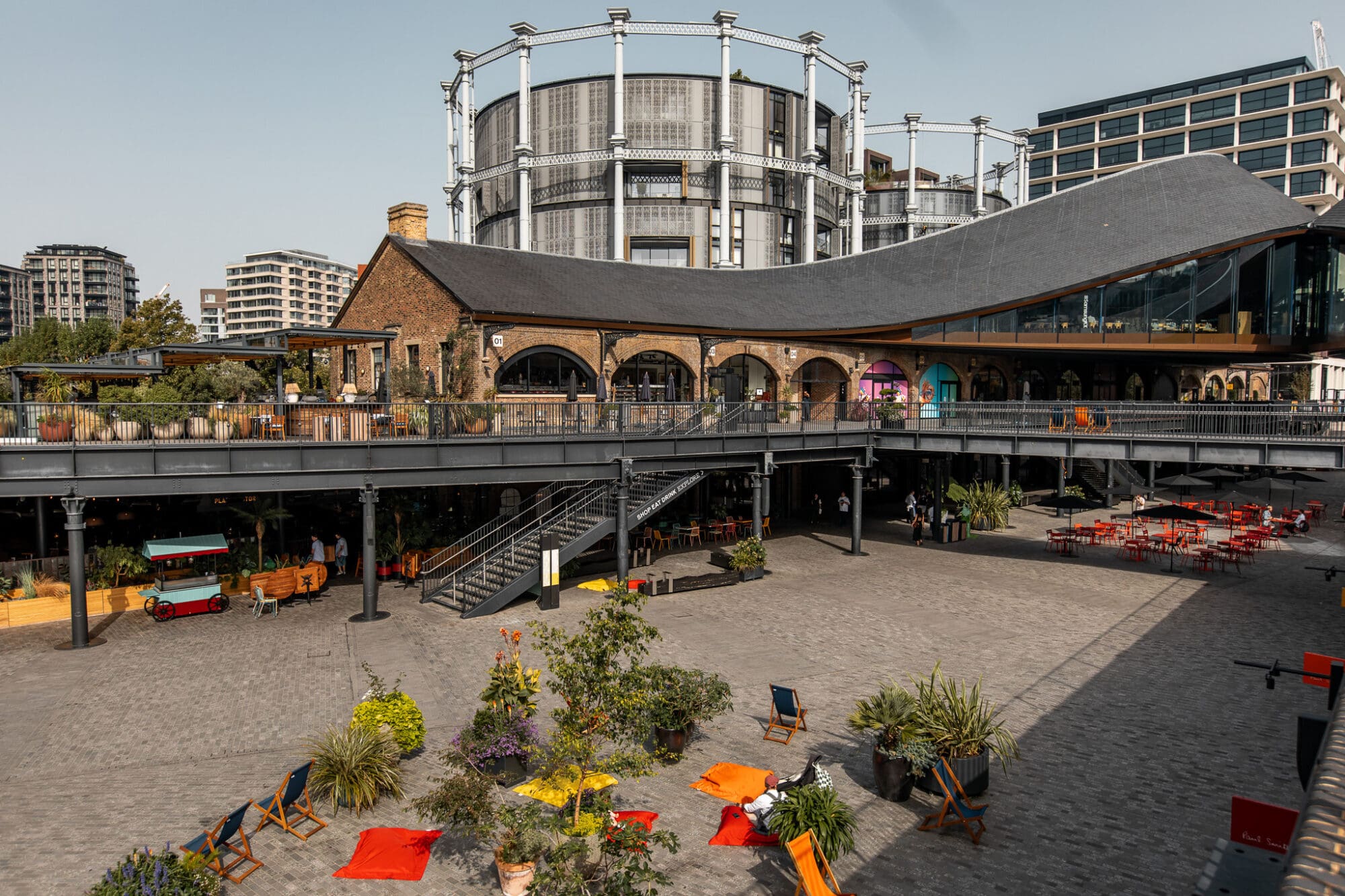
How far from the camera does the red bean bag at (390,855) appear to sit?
8.70 meters

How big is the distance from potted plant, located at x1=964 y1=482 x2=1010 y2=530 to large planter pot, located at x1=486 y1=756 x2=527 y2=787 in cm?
2607

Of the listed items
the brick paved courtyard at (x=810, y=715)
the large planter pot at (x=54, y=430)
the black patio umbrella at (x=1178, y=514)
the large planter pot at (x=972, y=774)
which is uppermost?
the large planter pot at (x=54, y=430)

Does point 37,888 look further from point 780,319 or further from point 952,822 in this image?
point 780,319

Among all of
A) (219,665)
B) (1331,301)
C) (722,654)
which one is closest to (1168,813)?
(722,654)

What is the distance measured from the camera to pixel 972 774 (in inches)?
399

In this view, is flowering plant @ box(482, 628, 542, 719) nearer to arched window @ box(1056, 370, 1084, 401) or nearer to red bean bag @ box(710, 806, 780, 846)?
red bean bag @ box(710, 806, 780, 846)

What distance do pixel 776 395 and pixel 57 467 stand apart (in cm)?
2525

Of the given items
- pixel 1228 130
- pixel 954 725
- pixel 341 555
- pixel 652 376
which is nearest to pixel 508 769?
pixel 954 725

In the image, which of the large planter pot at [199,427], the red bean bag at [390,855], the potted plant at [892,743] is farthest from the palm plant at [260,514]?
the potted plant at [892,743]

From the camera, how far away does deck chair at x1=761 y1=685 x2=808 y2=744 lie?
1229cm

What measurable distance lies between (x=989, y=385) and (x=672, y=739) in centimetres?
3423

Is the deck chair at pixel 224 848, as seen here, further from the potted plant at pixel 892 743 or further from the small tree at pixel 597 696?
the potted plant at pixel 892 743

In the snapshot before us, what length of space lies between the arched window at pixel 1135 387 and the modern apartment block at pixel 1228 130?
4059 centimetres

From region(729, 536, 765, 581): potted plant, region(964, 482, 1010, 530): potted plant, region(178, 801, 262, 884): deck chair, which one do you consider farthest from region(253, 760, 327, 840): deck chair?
region(964, 482, 1010, 530): potted plant
